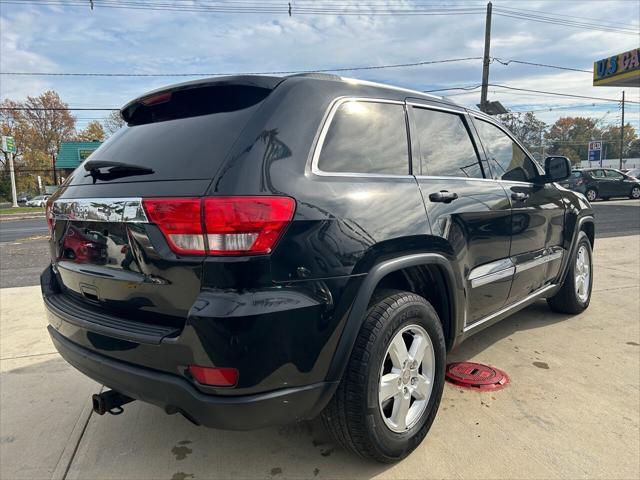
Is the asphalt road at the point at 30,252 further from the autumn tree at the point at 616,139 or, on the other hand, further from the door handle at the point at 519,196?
the autumn tree at the point at 616,139

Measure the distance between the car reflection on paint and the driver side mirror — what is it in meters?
3.37

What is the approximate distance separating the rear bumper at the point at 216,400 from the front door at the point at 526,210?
2020 millimetres

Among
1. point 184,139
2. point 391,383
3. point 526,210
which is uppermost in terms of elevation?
point 184,139

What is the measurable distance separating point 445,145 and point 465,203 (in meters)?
0.40

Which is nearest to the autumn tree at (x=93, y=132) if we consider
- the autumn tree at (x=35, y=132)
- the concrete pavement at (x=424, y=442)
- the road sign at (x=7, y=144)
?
the autumn tree at (x=35, y=132)

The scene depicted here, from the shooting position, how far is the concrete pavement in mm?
2299

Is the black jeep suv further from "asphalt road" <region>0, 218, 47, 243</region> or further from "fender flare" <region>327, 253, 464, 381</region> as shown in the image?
"asphalt road" <region>0, 218, 47, 243</region>

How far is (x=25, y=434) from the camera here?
2.67m

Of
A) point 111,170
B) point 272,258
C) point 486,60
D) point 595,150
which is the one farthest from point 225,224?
point 595,150

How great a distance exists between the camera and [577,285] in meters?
4.50

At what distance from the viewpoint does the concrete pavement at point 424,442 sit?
7.54 feet

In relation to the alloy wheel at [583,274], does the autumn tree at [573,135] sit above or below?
above

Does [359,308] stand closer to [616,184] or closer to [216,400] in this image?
[216,400]

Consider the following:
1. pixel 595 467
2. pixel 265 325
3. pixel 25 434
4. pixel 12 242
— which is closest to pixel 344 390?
pixel 265 325
